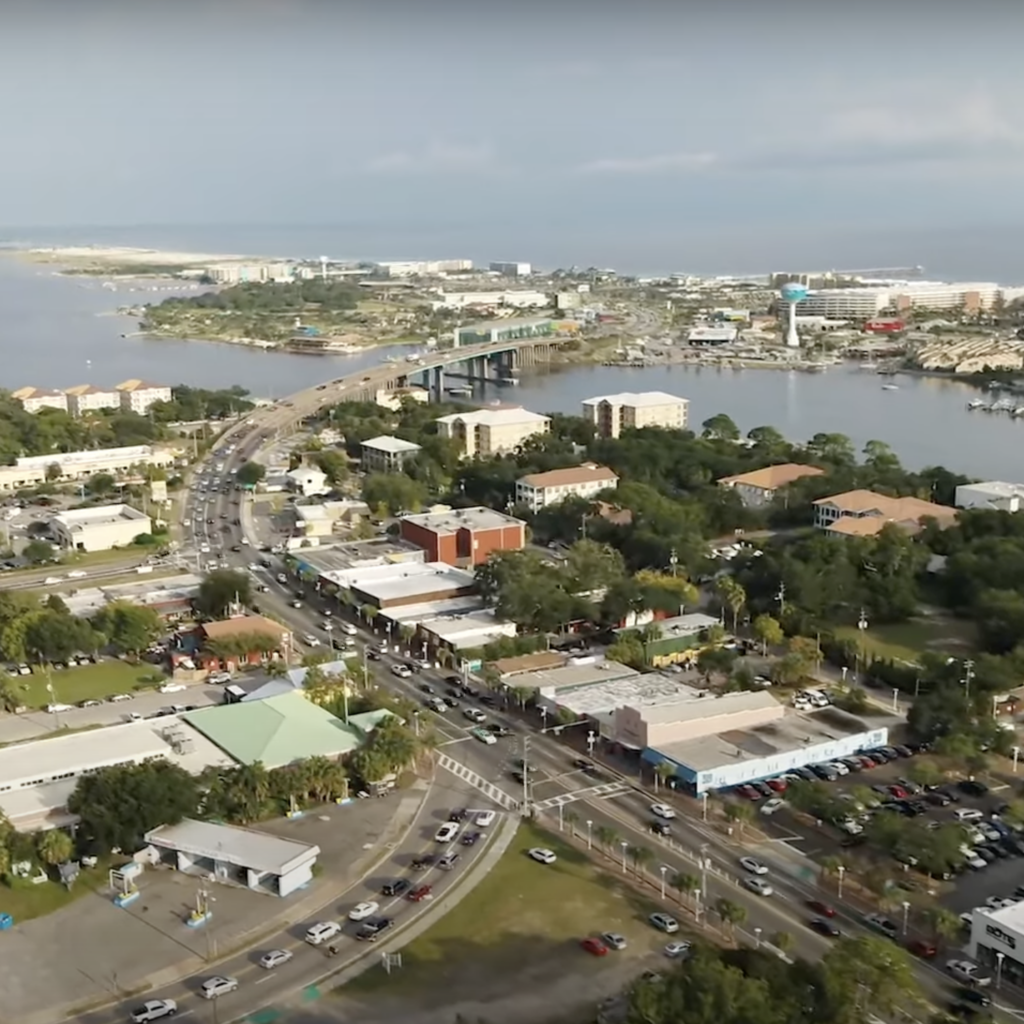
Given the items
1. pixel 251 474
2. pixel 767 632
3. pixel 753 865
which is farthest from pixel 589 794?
pixel 251 474

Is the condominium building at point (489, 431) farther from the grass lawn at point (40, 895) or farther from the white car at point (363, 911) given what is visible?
the white car at point (363, 911)

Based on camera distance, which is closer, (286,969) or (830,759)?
(286,969)

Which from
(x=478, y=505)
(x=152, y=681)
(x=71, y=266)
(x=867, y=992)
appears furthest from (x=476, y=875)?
(x=71, y=266)

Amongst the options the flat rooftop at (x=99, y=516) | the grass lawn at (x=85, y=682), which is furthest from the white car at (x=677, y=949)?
the flat rooftop at (x=99, y=516)

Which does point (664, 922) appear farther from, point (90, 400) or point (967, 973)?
point (90, 400)

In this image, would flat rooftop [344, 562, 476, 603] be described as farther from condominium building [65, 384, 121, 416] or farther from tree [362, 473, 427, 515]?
condominium building [65, 384, 121, 416]

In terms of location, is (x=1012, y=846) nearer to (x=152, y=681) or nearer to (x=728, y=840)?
(x=728, y=840)
